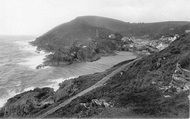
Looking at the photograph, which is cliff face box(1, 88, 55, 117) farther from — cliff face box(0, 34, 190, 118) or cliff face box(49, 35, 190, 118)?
cliff face box(49, 35, 190, 118)

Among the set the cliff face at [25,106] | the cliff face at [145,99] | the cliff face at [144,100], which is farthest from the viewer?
the cliff face at [25,106]

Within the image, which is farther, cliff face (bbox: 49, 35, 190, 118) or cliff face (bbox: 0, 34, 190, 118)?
cliff face (bbox: 0, 34, 190, 118)

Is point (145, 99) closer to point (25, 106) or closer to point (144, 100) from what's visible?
point (144, 100)

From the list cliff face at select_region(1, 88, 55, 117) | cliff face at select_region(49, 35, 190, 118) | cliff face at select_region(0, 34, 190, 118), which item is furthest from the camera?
cliff face at select_region(1, 88, 55, 117)

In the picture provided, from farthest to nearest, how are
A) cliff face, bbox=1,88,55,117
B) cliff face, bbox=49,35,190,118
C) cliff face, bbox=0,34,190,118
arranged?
cliff face, bbox=1,88,55,117 < cliff face, bbox=0,34,190,118 < cliff face, bbox=49,35,190,118

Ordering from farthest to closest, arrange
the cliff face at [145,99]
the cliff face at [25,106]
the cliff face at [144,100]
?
the cliff face at [25,106]
the cliff face at [145,99]
the cliff face at [144,100]

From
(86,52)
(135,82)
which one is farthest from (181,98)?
(86,52)

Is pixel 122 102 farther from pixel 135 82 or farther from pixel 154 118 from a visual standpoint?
pixel 135 82

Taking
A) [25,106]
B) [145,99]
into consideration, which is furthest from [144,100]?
[25,106]

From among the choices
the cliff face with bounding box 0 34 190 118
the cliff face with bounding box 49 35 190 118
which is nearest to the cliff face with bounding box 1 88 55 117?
the cliff face with bounding box 0 34 190 118

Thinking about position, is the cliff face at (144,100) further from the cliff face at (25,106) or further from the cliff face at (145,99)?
the cliff face at (25,106)

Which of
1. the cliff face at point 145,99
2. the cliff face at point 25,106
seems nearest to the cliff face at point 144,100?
the cliff face at point 145,99

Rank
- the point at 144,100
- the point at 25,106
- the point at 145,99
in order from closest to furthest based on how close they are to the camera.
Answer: the point at 144,100, the point at 145,99, the point at 25,106
